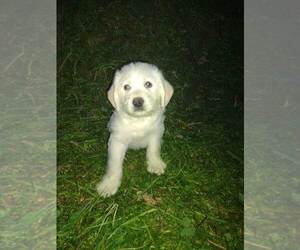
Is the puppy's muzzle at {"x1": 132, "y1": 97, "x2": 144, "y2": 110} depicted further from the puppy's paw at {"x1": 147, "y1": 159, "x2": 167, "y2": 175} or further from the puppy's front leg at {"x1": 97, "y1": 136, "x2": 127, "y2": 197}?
the puppy's paw at {"x1": 147, "y1": 159, "x2": 167, "y2": 175}

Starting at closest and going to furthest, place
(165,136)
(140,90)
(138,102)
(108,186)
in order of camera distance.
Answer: (138,102), (140,90), (108,186), (165,136)

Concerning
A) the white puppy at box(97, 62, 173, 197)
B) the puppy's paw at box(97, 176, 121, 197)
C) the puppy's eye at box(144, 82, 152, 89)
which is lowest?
the puppy's paw at box(97, 176, 121, 197)

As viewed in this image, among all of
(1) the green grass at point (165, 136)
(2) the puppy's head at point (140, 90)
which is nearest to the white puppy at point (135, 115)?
(2) the puppy's head at point (140, 90)

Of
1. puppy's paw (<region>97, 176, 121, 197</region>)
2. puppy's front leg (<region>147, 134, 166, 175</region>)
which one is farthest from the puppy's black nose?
puppy's paw (<region>97, 176, 121, 197</region>)

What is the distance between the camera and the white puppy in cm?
421

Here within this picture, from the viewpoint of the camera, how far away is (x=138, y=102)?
13.5 feet

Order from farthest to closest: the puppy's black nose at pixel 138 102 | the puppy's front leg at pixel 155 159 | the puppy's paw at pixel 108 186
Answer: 1. the puppy's front leg at pixel 155 159
2. the puppy's paw at pixel 108 186
3. the puppy's black nose at pixel 138 102

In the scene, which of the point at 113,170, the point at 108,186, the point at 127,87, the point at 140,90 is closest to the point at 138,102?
the point at 140,90

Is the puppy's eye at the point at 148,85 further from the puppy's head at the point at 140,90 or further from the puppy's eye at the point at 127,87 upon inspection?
the puppy's eye at the point at 127,87

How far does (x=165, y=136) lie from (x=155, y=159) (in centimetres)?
73

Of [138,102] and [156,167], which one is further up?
[138,102]

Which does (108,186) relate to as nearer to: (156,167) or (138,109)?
(156,167)

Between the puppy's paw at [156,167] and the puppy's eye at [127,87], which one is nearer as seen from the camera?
the puppy's eye at [127,87]

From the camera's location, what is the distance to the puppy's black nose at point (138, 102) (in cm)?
410
